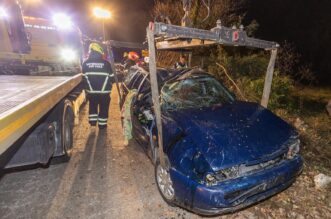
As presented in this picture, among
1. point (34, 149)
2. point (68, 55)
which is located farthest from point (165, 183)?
point (68, 55)

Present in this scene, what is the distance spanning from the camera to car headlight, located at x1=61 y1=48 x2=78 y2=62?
31.2 feet

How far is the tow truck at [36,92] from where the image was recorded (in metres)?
2.25

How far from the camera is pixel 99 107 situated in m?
5.89

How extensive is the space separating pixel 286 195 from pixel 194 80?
90.9 inches

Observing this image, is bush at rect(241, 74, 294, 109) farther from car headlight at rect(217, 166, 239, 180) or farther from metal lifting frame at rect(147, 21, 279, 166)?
car headlight at rect(217, 166, 239, 180)

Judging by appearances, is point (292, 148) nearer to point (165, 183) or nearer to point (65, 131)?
point (165, 183)

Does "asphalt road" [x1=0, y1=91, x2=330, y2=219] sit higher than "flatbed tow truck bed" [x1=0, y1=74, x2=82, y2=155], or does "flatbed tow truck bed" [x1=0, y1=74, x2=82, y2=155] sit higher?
"flatbed tow truck bed" [x1=0, y1=74, x2=82, y2=155]

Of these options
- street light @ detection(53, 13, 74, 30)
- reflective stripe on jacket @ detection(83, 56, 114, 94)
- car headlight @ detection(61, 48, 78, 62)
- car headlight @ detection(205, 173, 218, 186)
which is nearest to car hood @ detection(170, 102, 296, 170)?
car headlight @ detection(205, 173, 218, 186)

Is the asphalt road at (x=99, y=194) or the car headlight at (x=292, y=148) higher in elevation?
the car headlight at (x=292, y=148)

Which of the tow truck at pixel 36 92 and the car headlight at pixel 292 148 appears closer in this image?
the tow truck at pixel 36 92

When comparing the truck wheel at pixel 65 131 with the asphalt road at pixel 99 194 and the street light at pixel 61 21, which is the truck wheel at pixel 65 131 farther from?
the street light at pixel 61 21

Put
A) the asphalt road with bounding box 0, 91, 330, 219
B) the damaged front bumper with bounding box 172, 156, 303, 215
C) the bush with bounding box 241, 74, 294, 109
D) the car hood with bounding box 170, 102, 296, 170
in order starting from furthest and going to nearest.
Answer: the bush with bounding box 241, 74, 294, 109
the asphalt road with bounding box 0, 91, 330, 219
the car hood with bounding box 170, 102, 296, 170
the damaged front bumper with bounding box 172, 156, 303, 215

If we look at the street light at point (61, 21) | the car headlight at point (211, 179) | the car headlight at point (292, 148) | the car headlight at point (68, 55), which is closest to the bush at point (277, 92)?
the car headlight at point (292, 148)

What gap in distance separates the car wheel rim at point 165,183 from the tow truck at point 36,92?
1.57 m
